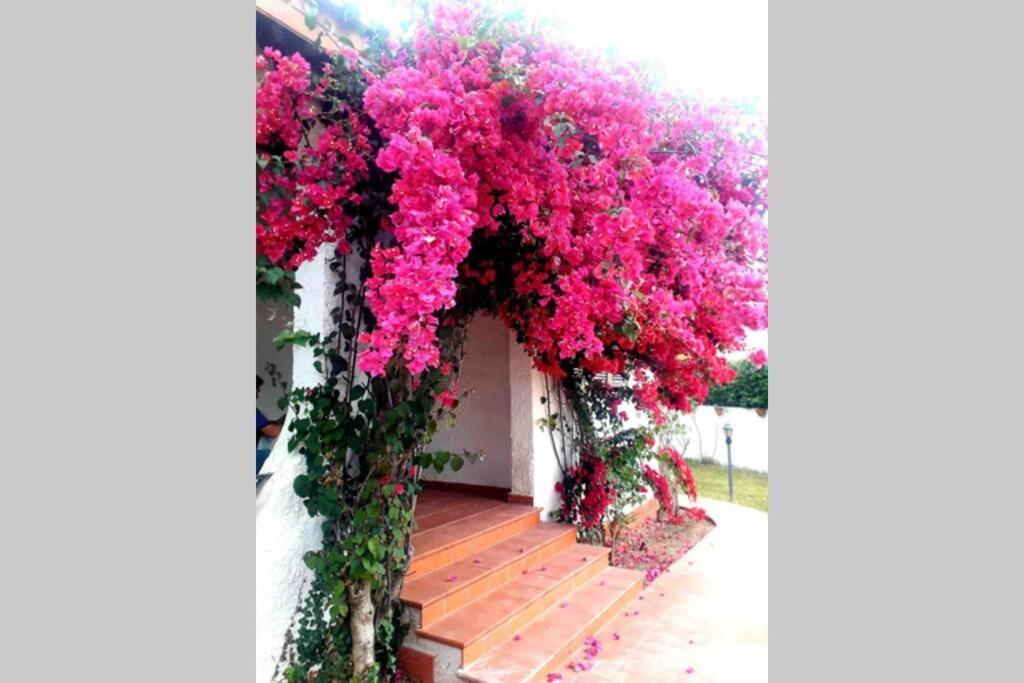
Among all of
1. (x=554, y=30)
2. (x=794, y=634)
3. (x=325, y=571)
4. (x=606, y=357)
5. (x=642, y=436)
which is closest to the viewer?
(x=794, y=634)

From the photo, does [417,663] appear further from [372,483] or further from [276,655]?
[372,483]

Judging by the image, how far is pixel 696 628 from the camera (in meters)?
3.74

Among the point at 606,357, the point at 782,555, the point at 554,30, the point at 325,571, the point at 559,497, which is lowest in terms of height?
the point at 559,497

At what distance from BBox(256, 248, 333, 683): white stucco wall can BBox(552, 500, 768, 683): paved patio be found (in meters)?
1.50

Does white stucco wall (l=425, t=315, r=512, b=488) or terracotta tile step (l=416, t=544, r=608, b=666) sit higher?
white stucco wall (l=425, t=315, r=512, b=488)

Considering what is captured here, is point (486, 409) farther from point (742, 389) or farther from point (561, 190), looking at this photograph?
point (561, 190)

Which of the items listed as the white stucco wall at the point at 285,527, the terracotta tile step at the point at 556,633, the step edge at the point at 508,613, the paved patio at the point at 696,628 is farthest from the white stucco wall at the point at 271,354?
the paved patio at the point at 696,628

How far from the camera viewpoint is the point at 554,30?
2.44m

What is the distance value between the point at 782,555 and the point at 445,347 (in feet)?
6.82

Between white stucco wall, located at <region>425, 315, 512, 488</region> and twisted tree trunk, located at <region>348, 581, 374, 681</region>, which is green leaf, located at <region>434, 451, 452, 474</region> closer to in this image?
twisted tree trunk, located at <region>348, 581, 374, 681</region>

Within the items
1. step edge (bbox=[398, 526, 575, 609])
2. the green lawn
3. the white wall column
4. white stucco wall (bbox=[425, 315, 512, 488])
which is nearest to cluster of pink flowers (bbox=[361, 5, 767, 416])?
the green lawn

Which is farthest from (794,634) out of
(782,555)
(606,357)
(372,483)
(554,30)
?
(606,357)

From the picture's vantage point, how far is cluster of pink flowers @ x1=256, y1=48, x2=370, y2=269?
2.08 metres

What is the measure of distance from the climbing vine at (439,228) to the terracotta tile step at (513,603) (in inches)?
12.7
